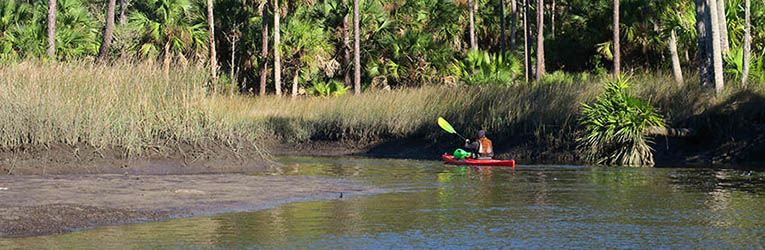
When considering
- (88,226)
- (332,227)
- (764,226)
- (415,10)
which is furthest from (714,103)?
(415,10)

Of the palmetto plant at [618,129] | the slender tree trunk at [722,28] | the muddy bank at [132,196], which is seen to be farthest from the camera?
the slender tree trunk at [722,28]

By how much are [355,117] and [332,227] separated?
1673cm

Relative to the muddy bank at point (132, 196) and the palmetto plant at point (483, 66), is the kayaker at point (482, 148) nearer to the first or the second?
the muddy bank at point (132, 196)

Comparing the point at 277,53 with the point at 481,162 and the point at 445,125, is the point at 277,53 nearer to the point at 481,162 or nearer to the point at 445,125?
the point at 445,125

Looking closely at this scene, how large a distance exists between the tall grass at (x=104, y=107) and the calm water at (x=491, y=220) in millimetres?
3307

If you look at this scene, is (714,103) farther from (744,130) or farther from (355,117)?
(355,117)

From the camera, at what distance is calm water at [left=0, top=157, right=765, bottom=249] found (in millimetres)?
10344

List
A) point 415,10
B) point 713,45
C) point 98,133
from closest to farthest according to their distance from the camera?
1. point 98,133
2. point 713,45
3. point 415,10

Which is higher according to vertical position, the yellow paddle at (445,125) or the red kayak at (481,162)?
the yellow paddle at (445,125)

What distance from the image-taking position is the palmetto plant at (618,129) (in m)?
A: 22.3

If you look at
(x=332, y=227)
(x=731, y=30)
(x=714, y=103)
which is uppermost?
(x=731, y=30)

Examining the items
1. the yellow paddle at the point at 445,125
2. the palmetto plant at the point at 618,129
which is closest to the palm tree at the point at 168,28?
the yellow paddle at the point at 445,125

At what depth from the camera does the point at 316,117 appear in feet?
95.0

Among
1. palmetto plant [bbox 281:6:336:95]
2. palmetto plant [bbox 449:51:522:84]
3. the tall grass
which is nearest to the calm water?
the tall grass
